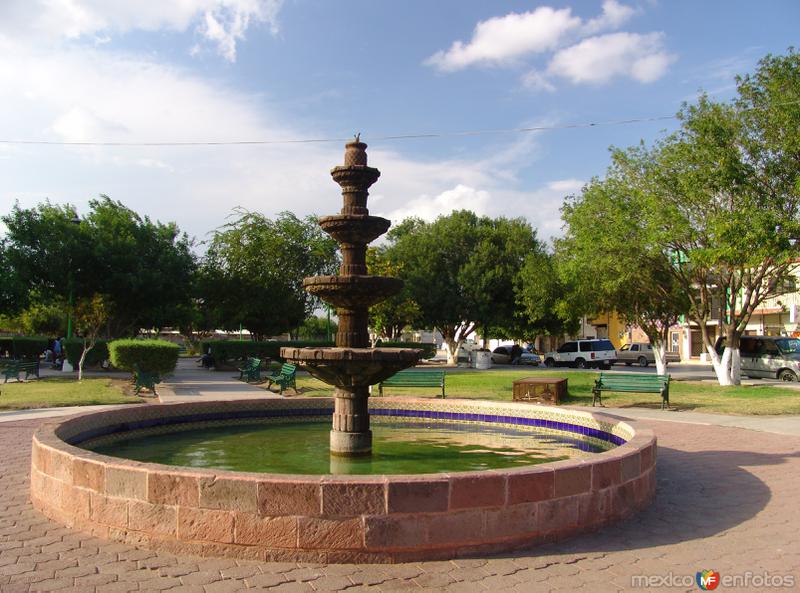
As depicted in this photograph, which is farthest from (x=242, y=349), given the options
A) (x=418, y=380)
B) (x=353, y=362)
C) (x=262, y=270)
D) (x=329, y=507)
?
(x=329, y=507)

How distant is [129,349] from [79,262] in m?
12.1

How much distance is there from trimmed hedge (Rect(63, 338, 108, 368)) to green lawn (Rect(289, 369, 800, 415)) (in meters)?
10.6

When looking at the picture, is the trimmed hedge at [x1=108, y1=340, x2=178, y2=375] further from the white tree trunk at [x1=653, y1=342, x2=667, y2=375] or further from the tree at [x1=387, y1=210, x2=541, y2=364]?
the tree at [x1=387, y1=210, x2=541, y2=364]

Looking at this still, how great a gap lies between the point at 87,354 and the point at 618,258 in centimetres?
2259

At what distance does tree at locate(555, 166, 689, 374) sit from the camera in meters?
23.4

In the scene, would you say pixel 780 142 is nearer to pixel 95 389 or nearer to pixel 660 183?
pixel 660 183

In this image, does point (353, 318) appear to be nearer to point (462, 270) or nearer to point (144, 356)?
point (144, 356)

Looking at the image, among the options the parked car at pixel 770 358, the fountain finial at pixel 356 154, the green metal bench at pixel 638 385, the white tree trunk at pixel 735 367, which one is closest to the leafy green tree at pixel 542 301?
the parked car at pixel 770 358

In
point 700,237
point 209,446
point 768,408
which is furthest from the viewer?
point 700,237

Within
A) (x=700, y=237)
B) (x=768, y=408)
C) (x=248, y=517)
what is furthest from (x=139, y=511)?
(x=700, y=237)

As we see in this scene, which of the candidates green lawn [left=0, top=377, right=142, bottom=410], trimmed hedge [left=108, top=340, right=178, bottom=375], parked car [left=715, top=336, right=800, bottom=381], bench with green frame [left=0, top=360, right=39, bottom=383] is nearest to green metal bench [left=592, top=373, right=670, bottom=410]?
parked car [left=715, top=336, right=800, bottom=381]

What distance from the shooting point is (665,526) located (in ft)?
20.4

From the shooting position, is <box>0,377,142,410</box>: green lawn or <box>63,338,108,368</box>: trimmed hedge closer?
<box>0,377,142,410</box>: green lawn

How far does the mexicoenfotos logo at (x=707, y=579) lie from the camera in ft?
15.6
